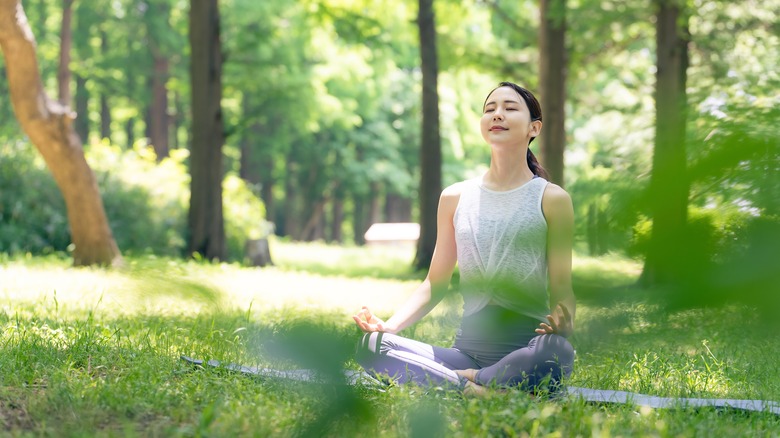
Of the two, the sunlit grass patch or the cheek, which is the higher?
the cheek

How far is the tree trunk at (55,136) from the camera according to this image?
31.6 feet

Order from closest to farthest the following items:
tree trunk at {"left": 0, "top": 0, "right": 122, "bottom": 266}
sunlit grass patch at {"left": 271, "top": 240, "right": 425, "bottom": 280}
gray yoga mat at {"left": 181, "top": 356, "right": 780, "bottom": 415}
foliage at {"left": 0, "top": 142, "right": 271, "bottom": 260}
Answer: gray yoga mat at {"left": 181, "top": 356, "right": 780, "bottom": 415} → tree trunk at {"left": 0, "top": 0, "right": 122, "bottom": 266} → foliage at {"left": 0, "top": 142, "right": 271, "bottom": 260} → sunlit grass patch at {"left": 271, "top": 240, "right": 425, "bottom": 280}

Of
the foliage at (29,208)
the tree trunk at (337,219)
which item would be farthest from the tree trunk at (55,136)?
the tree trunk at (337,219)

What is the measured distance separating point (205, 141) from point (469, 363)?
1037cm

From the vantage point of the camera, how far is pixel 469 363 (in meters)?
4.14

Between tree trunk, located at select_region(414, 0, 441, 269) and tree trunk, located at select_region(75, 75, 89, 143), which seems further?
tree trunk, located at select_region(75, 75, 89, 143)

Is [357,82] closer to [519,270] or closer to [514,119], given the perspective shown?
[514,119]

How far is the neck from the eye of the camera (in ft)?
13.0

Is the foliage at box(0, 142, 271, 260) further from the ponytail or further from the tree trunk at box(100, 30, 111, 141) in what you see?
the tree trunk at box(100, 30, 111, 141)

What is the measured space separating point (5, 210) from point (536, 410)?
11754mm

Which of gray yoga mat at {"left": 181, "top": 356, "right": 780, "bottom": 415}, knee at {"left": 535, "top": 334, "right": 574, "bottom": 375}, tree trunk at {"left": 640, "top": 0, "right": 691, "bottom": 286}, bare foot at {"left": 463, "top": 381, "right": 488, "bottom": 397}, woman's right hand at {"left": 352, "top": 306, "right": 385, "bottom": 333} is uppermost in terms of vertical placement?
tree trunk at {"left": 640, "top": 0, "right": 691, "bottom": 286}

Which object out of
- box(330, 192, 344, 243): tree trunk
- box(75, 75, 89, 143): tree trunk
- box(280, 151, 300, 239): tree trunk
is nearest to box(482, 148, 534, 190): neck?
box(75, 75, 89, 143): tree trunk

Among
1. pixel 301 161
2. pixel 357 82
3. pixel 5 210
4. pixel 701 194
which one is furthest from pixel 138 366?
pixel 301 161

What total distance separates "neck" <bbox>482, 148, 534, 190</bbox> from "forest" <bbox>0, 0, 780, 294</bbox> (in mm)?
657
